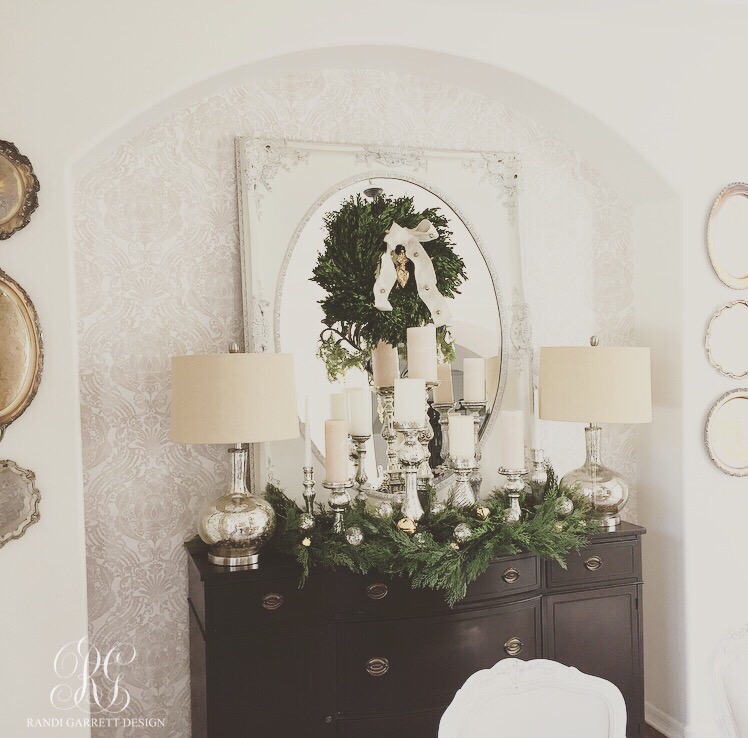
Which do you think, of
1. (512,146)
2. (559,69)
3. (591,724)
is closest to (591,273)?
(512,146)

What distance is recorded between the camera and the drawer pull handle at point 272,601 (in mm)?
2367

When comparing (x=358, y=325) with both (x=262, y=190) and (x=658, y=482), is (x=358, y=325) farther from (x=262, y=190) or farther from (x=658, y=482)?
(x=658, y=482)

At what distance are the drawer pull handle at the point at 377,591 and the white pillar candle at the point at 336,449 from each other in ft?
1.14

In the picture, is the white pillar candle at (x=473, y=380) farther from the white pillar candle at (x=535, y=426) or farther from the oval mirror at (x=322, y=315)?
the white pillar candle at (x=535, y=426)

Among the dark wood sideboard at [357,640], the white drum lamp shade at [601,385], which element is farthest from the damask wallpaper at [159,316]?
the white drum lamp shade at [601,385]

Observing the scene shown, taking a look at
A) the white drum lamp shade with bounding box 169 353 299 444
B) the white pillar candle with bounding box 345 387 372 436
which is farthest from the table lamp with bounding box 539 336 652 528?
the white drum lamp shade with bounding box 169 353 299 444

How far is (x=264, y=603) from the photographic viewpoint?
2.37 m

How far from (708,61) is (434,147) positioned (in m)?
1.16

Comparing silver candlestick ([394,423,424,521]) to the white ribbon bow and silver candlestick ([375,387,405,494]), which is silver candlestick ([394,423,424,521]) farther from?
the white ribbon bow

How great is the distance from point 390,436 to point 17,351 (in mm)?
1276

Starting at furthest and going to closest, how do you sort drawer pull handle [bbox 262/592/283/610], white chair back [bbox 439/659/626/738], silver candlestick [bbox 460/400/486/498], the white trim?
the white trim, silver candlestick [bbox 460/400/486/498], drawer pull handle [bbox 262/592/283/610], white chair back [bbox 439/659/626/738]

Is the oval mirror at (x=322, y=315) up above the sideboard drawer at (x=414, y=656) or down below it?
above

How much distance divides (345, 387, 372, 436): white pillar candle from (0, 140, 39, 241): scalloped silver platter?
1165 millimetres

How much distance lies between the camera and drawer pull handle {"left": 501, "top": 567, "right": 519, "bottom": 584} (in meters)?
2.57
